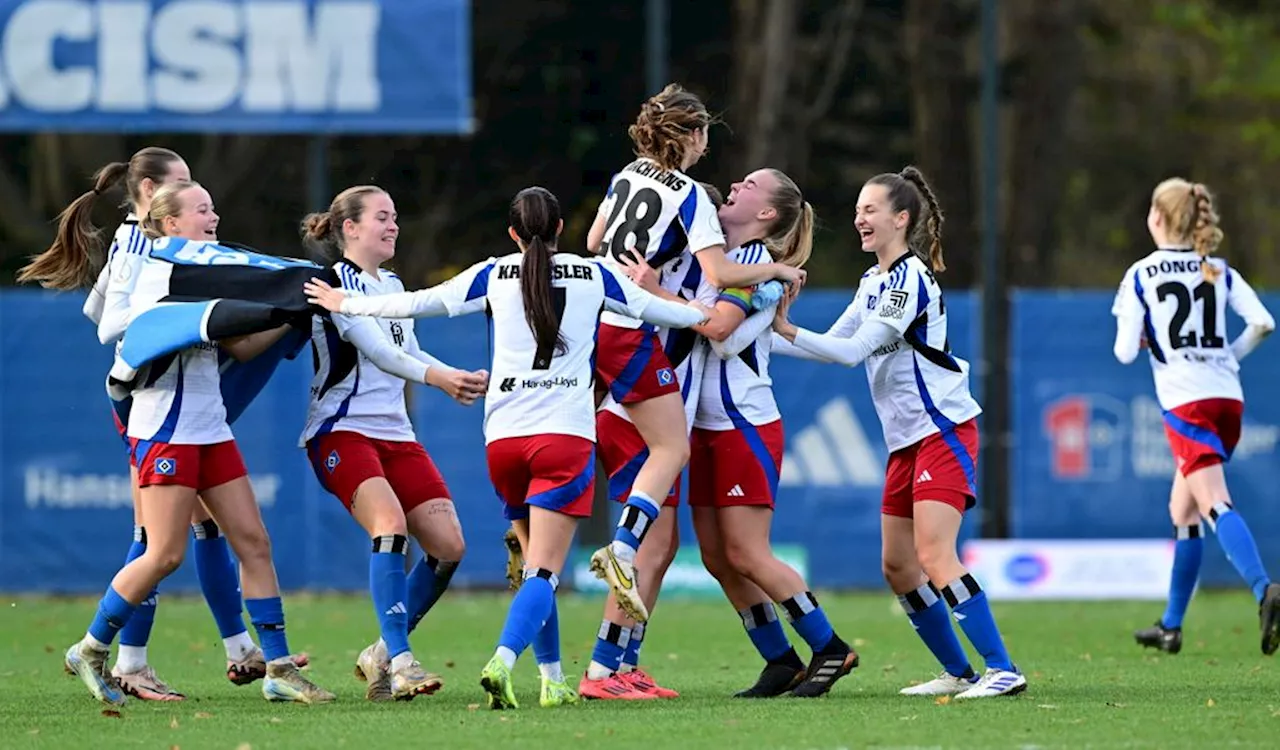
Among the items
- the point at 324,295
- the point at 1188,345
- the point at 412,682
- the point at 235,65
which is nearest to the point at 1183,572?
the point at 1188,345

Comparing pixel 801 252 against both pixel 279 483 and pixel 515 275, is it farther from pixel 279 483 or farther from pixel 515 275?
pixel 279 483

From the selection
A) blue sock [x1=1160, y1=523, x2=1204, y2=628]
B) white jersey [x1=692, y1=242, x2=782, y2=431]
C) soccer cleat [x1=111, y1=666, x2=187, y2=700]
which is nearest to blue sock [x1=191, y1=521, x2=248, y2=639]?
soccer cleat [x1=111, y1=666, x2=187, y2=700]

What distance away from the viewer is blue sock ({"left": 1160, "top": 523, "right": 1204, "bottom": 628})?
11734 millimetres

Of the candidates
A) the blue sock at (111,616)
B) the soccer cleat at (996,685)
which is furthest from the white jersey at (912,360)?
the blue sock at (111,616)

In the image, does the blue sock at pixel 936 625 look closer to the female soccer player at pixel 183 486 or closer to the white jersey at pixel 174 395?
the female soccer player at pixel 183 486

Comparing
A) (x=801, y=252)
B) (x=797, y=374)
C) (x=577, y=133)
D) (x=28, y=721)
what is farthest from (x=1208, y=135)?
(x=28, y=721)

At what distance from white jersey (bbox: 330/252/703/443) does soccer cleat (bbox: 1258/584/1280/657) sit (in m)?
4.12

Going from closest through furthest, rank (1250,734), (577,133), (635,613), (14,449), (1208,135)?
(1250,734), (635,613), (14,449), (577,133), (1208,135)

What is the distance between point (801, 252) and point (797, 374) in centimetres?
772

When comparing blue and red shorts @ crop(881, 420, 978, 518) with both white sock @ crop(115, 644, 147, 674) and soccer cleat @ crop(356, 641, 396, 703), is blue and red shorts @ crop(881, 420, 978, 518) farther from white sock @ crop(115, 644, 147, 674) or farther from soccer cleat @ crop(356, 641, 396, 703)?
white sock @ crop(115, 644, 147, 674)

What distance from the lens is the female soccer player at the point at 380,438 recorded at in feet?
28.9

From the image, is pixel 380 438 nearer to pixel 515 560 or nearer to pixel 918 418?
pixel 515 560

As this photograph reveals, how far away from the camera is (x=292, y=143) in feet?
71.4

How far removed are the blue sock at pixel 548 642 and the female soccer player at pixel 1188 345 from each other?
4.24 meters
